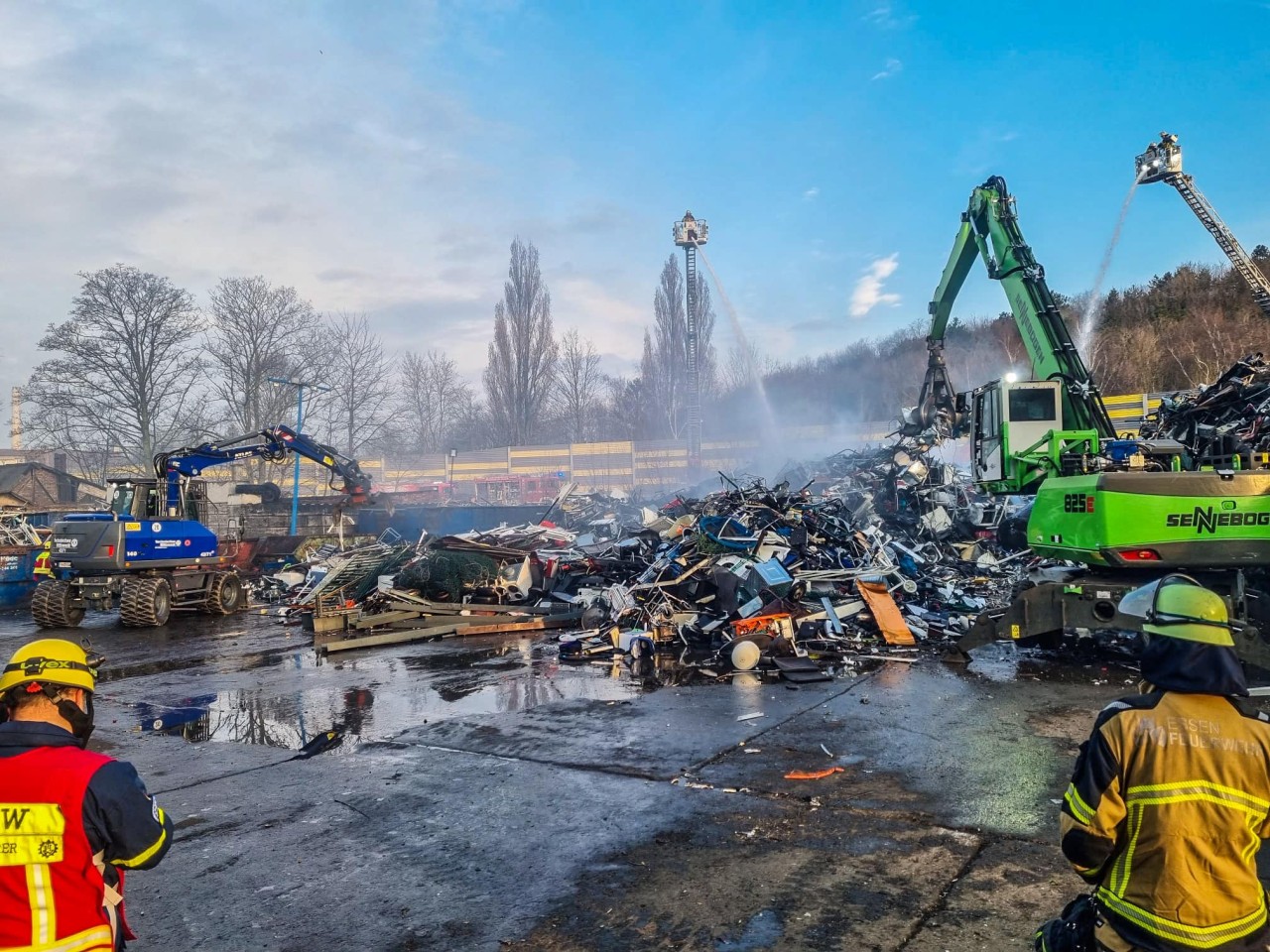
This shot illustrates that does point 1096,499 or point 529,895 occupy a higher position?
point 1096,499

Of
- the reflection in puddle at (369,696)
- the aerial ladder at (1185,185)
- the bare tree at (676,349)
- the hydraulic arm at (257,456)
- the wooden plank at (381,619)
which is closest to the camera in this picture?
the reflection in puddle at (369,696)

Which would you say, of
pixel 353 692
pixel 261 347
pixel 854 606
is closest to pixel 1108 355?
pixel 854 606

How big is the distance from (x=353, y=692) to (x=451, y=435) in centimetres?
5598

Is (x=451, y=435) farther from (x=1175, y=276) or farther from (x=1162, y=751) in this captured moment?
(x=1162, y=751)

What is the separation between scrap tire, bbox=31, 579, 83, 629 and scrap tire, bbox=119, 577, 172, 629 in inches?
34.2

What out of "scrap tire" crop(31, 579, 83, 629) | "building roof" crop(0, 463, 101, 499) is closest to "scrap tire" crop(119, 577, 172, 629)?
"scrap tire" crop(31, 579, 83, 629)

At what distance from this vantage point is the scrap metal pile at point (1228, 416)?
27.8 feet

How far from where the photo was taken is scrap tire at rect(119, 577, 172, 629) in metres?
14.4

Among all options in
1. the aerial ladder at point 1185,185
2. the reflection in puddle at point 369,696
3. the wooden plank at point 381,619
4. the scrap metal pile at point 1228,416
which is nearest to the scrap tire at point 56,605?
the wooden plank at point 381,619

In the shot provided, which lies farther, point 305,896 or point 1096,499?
point 1096,499

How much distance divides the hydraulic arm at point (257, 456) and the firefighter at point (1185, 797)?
17577 mm

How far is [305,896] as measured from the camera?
4113mm

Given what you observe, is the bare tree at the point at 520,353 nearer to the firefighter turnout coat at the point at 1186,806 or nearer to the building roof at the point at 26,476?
the building roof at the point at 26,476

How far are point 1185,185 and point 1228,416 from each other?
30098mm
